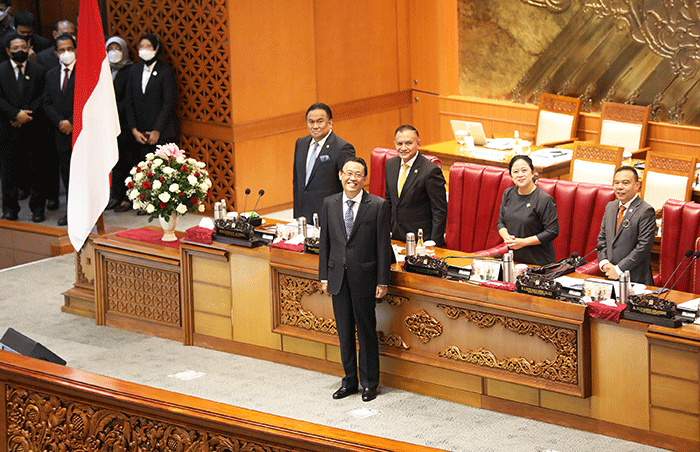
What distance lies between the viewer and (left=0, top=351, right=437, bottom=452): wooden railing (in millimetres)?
2971

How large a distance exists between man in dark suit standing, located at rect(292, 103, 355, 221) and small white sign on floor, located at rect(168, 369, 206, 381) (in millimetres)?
1336

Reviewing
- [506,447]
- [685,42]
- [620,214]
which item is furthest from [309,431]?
[685,42]

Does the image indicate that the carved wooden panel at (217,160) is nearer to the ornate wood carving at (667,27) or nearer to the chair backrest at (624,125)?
the chair backrest at (624,125)


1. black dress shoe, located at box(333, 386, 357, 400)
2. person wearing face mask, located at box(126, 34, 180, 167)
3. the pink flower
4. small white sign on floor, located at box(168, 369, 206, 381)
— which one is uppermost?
person wearing face mask, located at box(126, 34, 180, 167)

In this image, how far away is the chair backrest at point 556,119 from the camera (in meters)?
10.1

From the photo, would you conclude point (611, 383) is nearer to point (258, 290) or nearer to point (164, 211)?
point (258, 290)

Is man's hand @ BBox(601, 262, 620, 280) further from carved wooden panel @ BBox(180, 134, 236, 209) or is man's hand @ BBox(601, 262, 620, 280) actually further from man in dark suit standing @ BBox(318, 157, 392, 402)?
→ carved wooden panel @ BBox(180, 134, 236, 209)

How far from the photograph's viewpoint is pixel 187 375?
639cm

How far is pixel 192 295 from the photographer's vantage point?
6938 mm

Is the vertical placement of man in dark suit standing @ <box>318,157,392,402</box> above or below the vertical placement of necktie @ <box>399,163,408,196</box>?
below

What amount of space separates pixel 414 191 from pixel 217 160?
395 centimetres

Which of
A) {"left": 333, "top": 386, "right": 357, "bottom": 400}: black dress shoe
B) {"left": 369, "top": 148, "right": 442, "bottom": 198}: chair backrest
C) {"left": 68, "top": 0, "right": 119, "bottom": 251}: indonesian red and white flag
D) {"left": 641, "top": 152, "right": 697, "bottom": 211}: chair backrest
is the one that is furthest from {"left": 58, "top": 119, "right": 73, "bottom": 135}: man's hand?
{"left": 641, "top": 152, "right": 697, "bottom": 211}: chair backrest

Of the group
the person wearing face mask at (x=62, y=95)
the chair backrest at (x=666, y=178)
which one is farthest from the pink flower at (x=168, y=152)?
the chair backrest at (x=666, y=178)

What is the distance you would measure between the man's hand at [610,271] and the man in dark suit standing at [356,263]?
1255 mm
